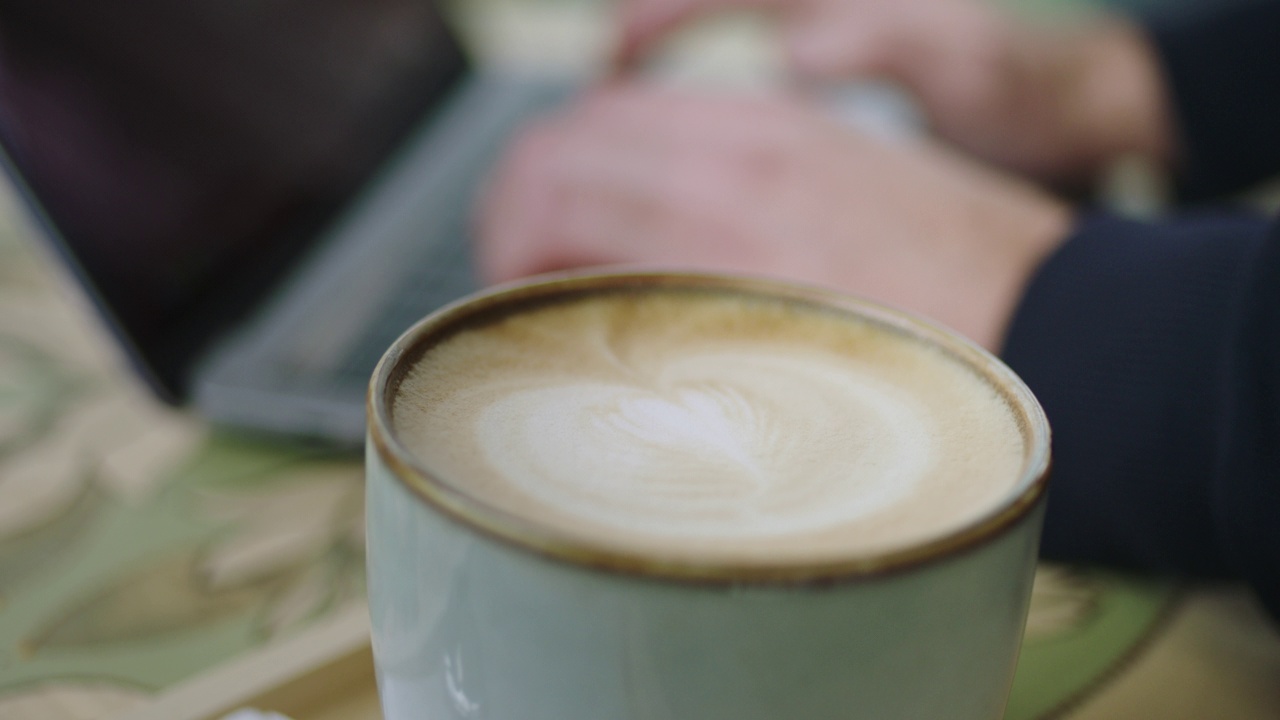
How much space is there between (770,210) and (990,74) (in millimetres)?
306

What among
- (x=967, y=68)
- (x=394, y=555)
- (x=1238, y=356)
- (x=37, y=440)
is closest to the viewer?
(x=394, y=555)

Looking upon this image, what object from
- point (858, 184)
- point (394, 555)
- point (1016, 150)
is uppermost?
point (394, 555)

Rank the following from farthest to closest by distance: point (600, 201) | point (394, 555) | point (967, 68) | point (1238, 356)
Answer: point (967, 68) → point (600, 201) → point (1238, 356) → point (394, 555)

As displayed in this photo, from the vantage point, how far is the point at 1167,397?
33 centimetres

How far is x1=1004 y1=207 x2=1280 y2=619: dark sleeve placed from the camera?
291mm

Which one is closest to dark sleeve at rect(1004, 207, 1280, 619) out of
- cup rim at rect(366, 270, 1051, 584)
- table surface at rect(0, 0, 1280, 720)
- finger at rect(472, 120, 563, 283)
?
table surface at rect(0, 0, 1280, 720)

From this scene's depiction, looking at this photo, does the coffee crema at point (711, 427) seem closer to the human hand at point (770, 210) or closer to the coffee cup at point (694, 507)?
the coffee cup at point (694, 507)

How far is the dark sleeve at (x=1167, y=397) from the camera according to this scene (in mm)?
291

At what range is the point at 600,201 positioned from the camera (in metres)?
0.51

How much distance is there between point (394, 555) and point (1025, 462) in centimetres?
13

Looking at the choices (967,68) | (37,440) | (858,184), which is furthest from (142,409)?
(967,68)

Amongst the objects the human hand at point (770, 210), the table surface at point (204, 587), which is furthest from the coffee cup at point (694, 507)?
the human hand at point (770, 210)

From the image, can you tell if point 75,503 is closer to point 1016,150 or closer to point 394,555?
point 394,555

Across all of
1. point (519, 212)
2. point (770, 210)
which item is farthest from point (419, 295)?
point (770, 210)
